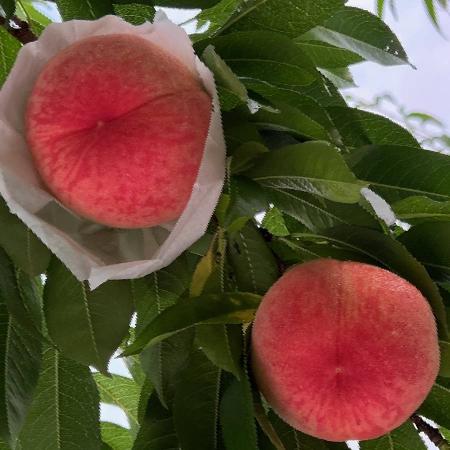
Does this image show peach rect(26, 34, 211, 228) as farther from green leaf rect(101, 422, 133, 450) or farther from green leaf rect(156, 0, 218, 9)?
green leaf rect(101, 422, 133, 450)

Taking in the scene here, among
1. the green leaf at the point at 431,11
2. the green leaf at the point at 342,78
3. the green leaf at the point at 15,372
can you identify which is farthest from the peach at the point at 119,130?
the green leaf at the point at 431,11

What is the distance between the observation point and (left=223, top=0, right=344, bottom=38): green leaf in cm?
105

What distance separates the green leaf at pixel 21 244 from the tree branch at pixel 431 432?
0.47 meters

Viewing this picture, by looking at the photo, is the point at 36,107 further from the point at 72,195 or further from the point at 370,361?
the point at 370,361

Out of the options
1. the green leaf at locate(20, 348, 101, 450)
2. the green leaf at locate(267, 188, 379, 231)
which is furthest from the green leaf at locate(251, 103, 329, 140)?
the green leaf at locate(20, 348, 101, 450)

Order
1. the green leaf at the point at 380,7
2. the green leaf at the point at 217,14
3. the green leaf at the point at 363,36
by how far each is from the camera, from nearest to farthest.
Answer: the green leaf at the point at 363,36, the green leaf at the point at 217,14, the green leaf at the point at 380,7

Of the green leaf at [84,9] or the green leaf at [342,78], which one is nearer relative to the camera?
the green leaf at [84,9]

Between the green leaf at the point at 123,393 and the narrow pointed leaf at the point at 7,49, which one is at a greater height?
the narrow pointed leaf at the point at 7,49

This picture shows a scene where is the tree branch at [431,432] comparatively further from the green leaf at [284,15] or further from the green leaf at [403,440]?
the green leaf at [284,15]

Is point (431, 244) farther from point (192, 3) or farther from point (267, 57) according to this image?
point (192, 3)

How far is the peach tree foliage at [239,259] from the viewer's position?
A: 943mm

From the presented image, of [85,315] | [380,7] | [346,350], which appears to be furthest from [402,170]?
[380,7]

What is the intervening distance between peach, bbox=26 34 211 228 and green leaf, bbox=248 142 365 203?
3.1 inches

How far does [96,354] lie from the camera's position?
101 cm
